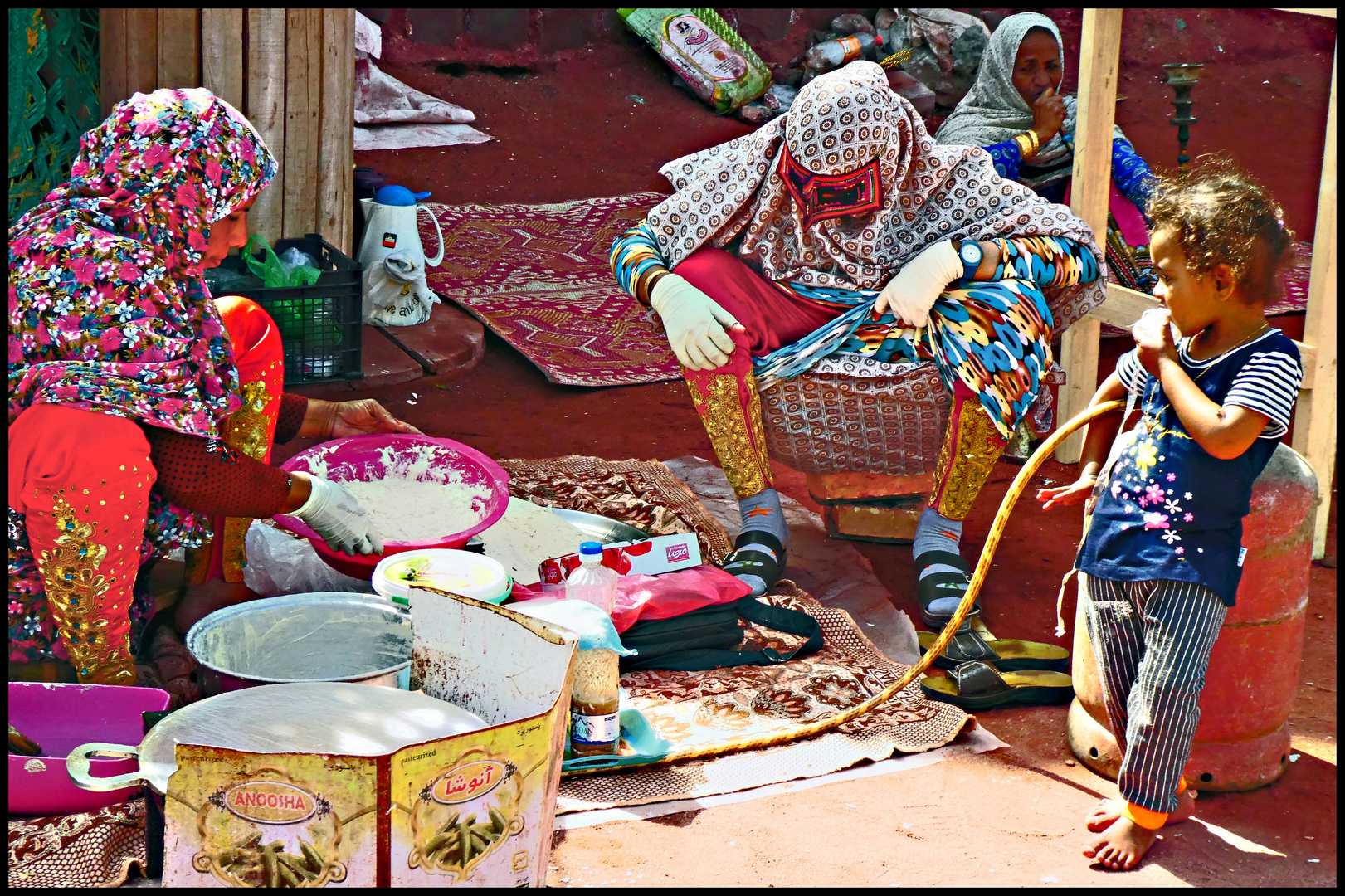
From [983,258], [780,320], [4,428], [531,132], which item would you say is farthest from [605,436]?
[531,132]

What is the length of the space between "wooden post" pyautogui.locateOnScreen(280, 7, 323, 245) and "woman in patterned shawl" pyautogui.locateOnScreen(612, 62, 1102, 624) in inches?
71.4

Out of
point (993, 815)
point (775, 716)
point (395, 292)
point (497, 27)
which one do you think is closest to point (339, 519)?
point (775, 716)

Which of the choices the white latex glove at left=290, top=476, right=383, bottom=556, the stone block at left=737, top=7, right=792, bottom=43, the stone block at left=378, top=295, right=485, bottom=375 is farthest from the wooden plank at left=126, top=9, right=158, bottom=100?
the stone block at left=737, top=7, right=792, bottom=43

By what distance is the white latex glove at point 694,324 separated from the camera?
131 inches

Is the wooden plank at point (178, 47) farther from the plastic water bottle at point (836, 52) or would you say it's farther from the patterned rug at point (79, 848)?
the plastic water bottle at point (836, 52)

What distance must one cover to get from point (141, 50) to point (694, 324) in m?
2.26

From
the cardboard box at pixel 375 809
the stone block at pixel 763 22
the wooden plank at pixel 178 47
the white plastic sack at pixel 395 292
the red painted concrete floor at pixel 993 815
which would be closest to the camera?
the cardboard box at pixel 375 809

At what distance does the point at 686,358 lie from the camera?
3383 millimetres

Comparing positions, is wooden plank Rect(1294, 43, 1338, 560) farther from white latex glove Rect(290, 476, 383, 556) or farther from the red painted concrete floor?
white latex glove Rect(290, 476, 383, 556)

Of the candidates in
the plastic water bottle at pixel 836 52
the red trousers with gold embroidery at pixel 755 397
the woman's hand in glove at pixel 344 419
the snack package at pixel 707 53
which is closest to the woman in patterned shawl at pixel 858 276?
the red trousers with gold embroidery at pixel 755 397

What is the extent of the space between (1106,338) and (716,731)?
A: 12.1 feet

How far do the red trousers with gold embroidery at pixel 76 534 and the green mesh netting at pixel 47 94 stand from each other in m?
1.94

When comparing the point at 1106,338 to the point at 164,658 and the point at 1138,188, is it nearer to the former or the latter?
the point at 1138,188

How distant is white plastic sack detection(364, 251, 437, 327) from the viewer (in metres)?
5.46
